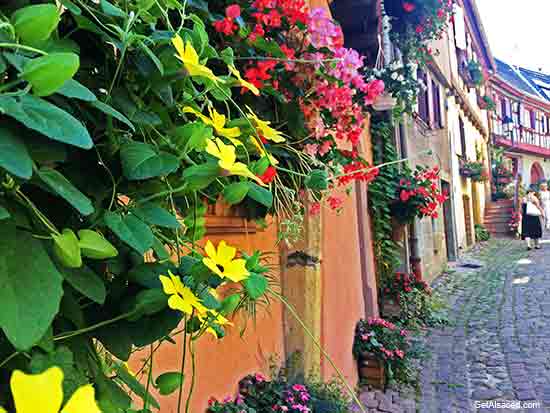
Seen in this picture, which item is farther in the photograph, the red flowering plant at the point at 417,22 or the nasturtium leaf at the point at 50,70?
the red flowering plant at the point at 417,22

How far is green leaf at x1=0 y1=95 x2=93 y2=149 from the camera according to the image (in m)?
0.43

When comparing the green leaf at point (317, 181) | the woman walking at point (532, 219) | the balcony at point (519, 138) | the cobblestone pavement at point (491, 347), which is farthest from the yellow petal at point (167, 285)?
the balcony at point (519, 138)

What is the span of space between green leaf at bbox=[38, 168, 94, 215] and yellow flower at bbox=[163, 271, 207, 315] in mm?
120

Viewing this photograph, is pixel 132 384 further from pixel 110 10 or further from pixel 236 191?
pixel 110 10

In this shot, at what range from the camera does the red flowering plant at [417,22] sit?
4.80 meters

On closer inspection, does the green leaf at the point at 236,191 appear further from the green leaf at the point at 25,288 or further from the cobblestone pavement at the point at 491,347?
the cobblestone pavement at the point at 491,347

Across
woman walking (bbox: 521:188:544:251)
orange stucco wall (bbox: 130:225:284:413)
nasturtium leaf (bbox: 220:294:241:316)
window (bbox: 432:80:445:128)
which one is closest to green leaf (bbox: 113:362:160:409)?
nasturtium leaf (bbox: 220:294:241:316)

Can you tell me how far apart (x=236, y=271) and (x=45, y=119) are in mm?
286

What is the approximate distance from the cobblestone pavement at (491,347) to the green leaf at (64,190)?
3.67 metres

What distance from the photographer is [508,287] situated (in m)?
8.01

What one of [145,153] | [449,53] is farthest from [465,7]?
[145,153]

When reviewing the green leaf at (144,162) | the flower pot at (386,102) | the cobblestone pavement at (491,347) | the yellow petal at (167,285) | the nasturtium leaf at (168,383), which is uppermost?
the flower pot at (386,102)

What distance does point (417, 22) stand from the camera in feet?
16.7

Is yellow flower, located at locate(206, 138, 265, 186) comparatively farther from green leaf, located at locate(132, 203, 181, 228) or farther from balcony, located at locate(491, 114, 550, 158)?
balcony, located at locate(491, 114, 550, 158)
